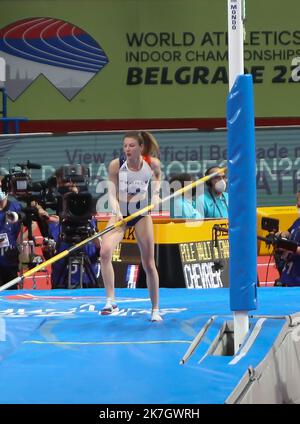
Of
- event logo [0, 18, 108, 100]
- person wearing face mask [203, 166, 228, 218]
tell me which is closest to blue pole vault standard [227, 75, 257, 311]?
person wearing face mask [203, 166, 228, 218]

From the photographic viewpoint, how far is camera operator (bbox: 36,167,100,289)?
8.33m

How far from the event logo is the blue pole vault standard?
13437mm

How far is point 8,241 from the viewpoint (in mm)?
8711

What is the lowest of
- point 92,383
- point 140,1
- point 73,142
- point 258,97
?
point 92,383

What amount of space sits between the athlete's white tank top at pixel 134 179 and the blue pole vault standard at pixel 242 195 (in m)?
1.75

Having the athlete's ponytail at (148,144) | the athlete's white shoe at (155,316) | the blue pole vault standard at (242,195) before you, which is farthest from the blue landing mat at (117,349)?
the athlete's ponytail at (148,144)

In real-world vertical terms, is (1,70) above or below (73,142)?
above

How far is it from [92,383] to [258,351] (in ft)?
3.44

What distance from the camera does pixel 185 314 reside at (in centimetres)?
661

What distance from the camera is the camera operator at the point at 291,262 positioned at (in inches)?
324

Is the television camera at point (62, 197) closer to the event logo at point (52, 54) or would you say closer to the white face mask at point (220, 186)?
the white face mask at point (220, 186)
